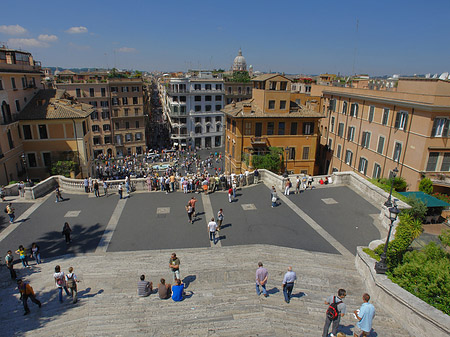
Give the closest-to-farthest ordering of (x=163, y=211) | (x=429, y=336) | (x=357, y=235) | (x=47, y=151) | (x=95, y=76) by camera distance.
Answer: (x=429, y=336), (x=357, y=235), (x=163, y=211), (x=47, y=151), (x=95, y=76)

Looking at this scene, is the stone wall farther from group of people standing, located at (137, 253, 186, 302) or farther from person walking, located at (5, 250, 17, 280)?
person walking, located at (5, 250, 17, 280)

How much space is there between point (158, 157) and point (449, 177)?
49.2m

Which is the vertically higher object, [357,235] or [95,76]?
[95,76]

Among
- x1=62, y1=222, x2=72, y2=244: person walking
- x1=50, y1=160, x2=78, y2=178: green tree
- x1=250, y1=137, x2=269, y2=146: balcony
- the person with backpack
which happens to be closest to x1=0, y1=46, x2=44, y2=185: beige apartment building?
x1=50, y1=160, x2=78, y2=178: green tree

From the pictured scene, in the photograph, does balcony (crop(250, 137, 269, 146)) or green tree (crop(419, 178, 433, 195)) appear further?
balcony (crop(250, 137, 269, 146))

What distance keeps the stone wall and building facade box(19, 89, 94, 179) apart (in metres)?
29.3

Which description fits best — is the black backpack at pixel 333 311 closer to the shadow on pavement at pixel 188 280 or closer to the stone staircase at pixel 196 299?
the stone staircase at pixel 196 299

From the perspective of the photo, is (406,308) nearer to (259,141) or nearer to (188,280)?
(188,280)

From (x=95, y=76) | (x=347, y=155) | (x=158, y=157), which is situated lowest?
(x=158, y=157)

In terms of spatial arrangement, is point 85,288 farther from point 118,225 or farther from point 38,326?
point 118,225

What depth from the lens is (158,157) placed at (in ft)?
204

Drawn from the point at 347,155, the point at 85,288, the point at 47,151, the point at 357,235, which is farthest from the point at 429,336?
the point at 47,151

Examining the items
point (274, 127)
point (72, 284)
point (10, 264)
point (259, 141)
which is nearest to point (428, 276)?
point (72, 284)

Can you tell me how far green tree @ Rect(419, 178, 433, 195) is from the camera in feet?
80.2
